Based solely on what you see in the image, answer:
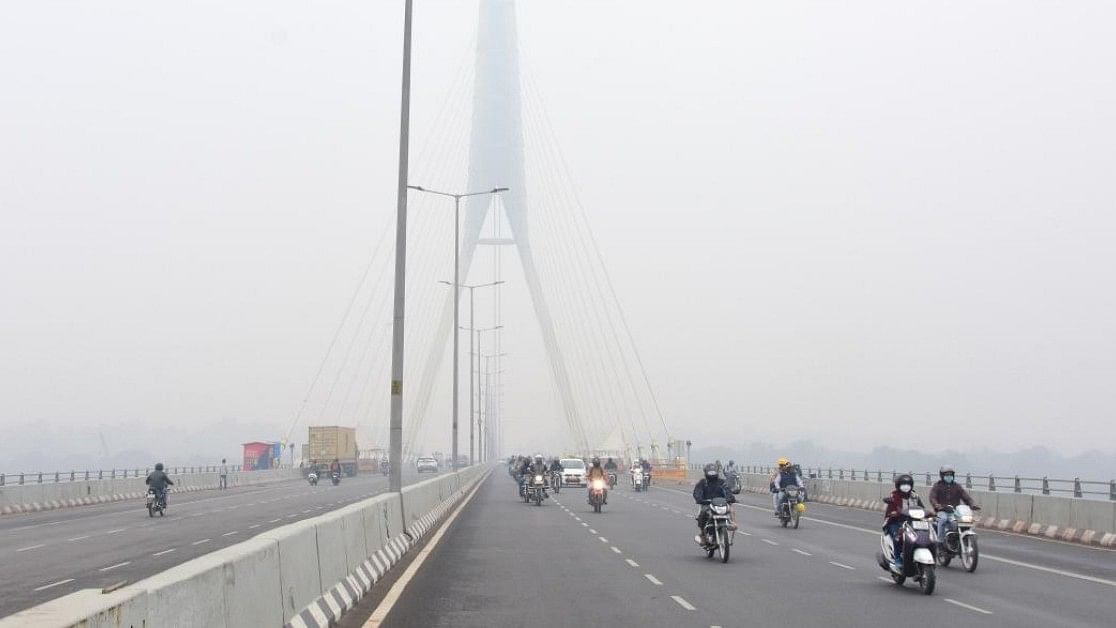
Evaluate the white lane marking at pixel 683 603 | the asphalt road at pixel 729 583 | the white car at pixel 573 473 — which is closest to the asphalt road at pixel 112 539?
the asphalt road at pixel 729 583

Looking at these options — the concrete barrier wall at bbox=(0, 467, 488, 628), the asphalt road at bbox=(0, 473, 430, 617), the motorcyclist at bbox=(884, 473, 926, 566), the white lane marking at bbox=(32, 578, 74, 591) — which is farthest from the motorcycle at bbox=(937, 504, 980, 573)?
the white lane marking at bbox=(32, 578, 74, 591)

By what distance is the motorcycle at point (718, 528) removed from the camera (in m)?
23.7

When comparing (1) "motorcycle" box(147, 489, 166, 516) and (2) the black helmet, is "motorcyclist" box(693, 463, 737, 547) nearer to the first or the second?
(2) the black helmet

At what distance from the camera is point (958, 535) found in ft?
75.2

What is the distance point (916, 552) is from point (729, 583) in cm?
254

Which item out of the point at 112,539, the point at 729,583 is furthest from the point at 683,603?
the point at 112,539

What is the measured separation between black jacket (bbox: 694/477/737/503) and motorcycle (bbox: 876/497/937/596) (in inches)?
192

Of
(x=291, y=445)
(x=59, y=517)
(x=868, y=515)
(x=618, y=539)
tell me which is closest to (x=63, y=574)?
(x=618, y=539)

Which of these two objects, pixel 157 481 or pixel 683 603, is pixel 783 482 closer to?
pixel 157 481

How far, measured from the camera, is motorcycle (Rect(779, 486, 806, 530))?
34812 mm

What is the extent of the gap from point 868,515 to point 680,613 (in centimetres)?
2866

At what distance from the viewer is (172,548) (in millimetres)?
26938

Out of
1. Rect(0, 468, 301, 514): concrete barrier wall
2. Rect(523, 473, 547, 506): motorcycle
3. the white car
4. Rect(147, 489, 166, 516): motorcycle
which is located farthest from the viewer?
the white car

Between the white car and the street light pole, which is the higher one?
the street light pole
